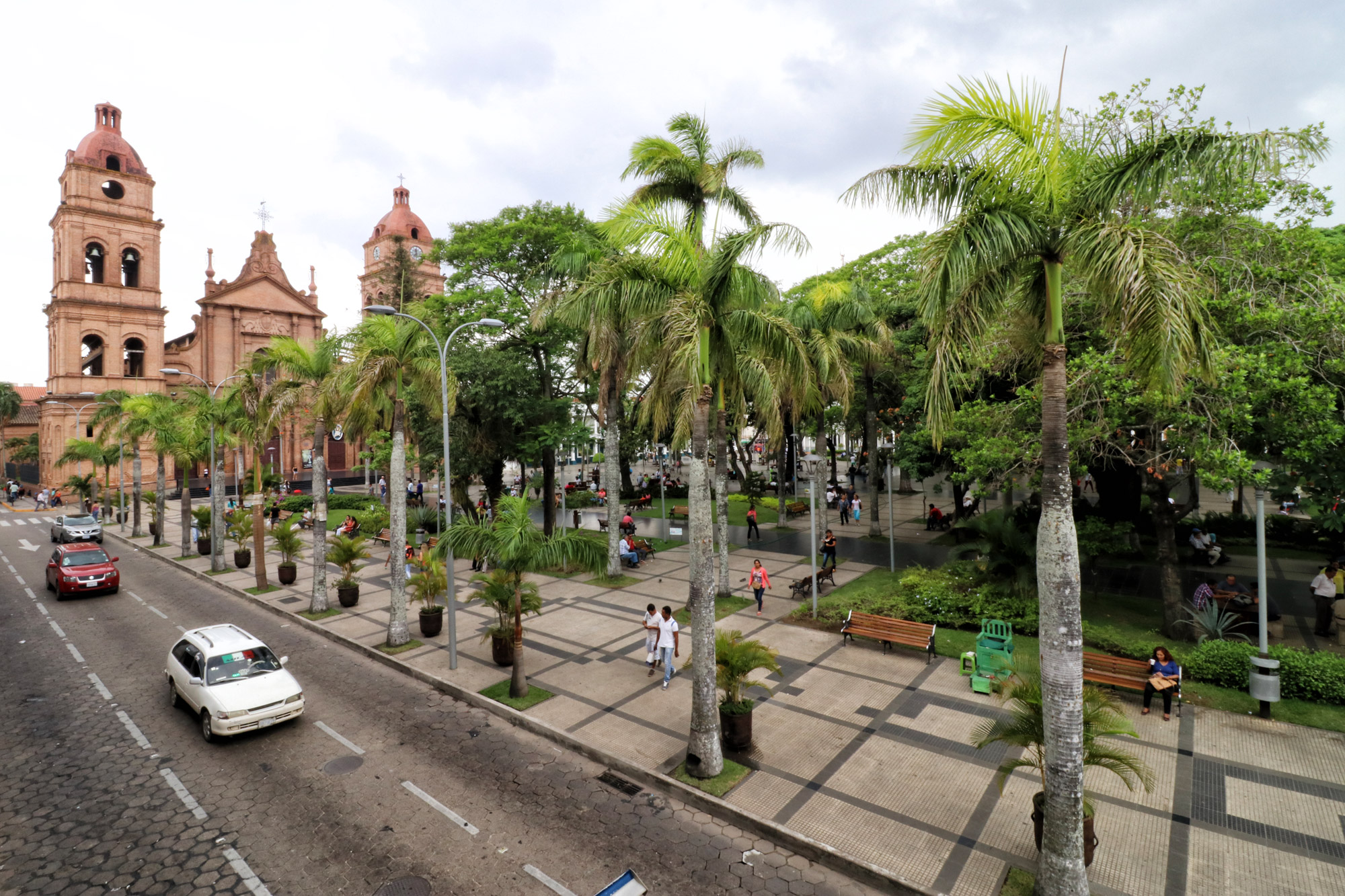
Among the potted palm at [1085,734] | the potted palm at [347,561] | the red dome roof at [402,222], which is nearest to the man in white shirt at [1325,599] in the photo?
the potted palm at [1085,734]

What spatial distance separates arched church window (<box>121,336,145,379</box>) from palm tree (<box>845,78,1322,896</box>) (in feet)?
233

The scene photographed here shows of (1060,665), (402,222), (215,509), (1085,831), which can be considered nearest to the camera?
(1060,665)

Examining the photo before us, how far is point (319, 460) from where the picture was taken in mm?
20453

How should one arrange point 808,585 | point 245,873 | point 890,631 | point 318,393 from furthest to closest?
point 808,585, point 318,393, point 890,631, point 245,873

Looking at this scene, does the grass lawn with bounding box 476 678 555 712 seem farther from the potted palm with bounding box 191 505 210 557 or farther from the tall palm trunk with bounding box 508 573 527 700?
the potted palm with bounding box 191 505 210 557

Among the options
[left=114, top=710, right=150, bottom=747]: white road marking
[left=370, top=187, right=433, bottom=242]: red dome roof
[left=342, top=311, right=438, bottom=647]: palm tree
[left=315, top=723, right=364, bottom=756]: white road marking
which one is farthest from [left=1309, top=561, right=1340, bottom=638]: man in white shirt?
[left=370, top=187, right=433, bottom=242]: red dome roof

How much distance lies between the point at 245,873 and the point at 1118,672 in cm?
1490

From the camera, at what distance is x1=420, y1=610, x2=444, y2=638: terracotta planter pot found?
17.4 metres

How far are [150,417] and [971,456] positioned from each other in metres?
37.8

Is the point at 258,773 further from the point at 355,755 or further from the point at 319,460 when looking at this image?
the point at 319,460

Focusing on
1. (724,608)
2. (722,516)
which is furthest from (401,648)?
(722,516)

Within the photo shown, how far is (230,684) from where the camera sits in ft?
38.8

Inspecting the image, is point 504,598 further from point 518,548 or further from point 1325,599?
point 1325,599

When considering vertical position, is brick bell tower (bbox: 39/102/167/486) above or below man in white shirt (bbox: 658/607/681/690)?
above
